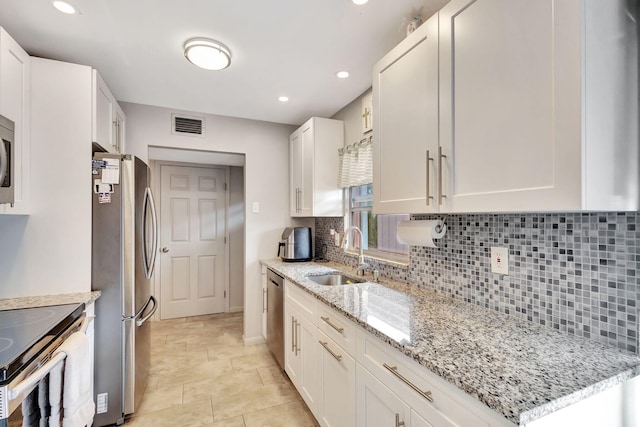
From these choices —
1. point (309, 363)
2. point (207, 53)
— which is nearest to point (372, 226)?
point (309, 363)

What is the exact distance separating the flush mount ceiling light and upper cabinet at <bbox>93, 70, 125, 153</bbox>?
0.65 meters

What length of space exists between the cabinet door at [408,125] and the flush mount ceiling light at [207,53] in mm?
955

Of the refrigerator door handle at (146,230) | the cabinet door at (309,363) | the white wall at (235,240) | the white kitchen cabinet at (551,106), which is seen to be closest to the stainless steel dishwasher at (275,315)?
the cabinet door at (309,363)

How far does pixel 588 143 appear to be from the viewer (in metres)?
0.83

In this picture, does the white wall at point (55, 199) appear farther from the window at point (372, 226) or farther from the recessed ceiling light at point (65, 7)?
the window at point (372, 226)

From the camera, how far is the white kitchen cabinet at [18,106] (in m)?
1.56

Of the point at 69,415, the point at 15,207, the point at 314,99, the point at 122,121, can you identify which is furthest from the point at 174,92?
the point at 69,415

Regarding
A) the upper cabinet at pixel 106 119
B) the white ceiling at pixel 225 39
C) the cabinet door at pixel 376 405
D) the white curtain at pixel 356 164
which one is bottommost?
the cabinet door at pixel 376 405

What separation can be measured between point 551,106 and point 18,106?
2.49 m

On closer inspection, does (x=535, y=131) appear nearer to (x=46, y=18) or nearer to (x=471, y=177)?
(x=471, y=177)

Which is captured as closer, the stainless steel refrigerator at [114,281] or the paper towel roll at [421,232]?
the paper towel roll at [421,232]

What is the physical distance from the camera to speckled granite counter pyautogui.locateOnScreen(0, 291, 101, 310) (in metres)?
1.67

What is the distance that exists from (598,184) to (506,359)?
1.88 feet

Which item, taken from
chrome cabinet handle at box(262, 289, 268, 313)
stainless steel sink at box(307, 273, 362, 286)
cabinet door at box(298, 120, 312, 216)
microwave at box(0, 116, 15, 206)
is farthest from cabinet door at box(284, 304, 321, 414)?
microwave at box(0, 116, 15, 206)
